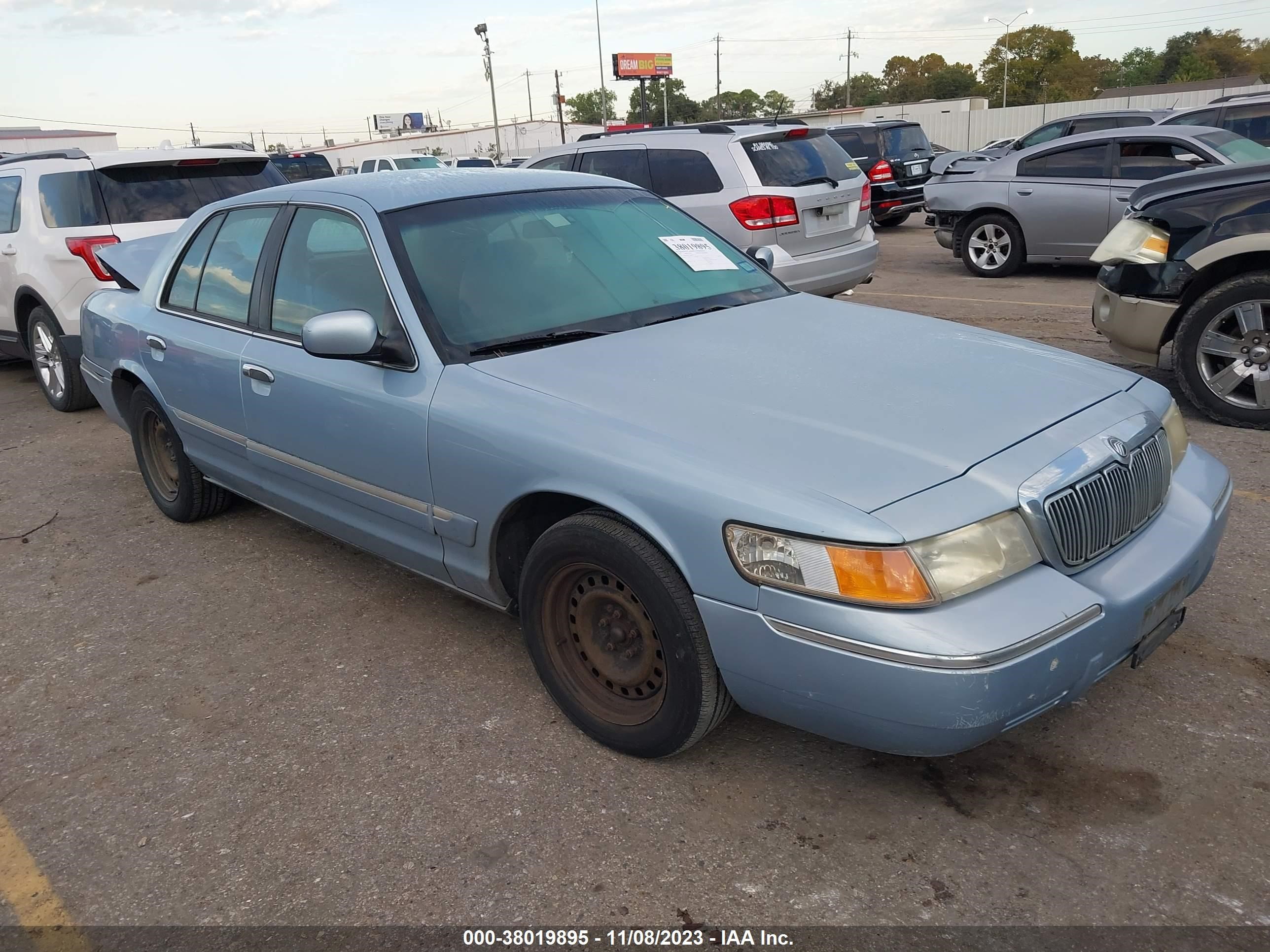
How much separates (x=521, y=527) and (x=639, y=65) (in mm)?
83719

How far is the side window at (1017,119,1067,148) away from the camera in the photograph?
13.9 metres

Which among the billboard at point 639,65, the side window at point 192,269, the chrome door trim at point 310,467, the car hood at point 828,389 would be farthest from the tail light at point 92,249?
the billboard at point 639,65

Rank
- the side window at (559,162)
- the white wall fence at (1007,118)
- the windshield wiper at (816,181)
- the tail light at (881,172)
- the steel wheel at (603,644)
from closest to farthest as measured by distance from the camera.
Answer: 1. the steel wheel at (603,644)
2. the windshield wiper at (816,181)
3. the side window at (559,162)
4. the tail light at (881,172)
5. the white wall fence at (1007,118)

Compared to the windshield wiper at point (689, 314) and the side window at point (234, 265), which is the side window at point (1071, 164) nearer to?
the windshield wiper at point (689, 314)

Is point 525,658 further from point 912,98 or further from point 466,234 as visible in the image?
point 912,98

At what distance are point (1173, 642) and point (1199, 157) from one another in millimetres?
8314

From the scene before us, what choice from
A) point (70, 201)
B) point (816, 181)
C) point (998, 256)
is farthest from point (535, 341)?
point (998, 256)

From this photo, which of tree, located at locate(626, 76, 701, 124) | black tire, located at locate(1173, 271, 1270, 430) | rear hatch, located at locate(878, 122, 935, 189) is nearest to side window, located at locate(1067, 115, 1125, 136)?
rear hatch, located at locate(878, 122, 935, 189)

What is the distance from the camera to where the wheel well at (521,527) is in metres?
3.08

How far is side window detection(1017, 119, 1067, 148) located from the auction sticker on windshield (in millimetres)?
11371

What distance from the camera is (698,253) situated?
411 centimetres

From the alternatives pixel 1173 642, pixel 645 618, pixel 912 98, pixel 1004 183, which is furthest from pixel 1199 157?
pixel 912 98

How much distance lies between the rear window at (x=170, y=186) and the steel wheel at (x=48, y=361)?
118 centimetres

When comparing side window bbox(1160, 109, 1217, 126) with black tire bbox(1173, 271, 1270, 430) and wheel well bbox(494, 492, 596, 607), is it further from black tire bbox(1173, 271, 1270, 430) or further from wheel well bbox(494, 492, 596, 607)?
wheel well bbox(494, 492, 596, 607)
